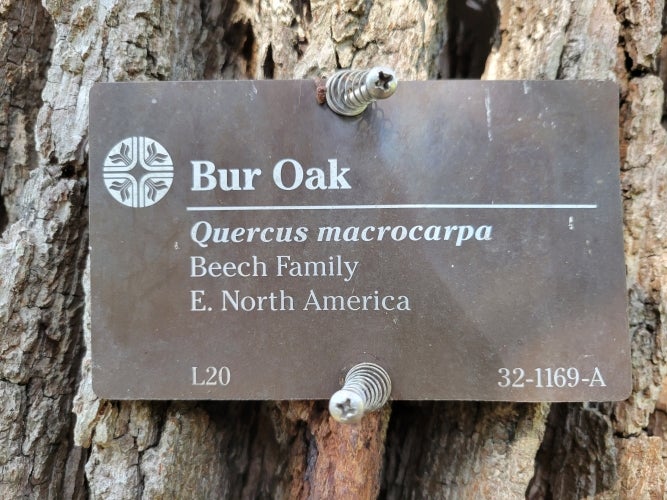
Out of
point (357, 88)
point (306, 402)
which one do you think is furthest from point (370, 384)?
point (357, 88)

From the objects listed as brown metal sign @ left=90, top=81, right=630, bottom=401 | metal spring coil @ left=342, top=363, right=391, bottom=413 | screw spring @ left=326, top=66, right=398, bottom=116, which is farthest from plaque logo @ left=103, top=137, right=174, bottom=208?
metal spring coil @ left=342, top=363, right=391, bottom=413

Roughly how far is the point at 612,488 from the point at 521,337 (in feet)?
1.42

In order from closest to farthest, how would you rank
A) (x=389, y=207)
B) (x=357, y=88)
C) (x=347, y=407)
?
(x=347, y=407) < (x=357, y=88) < (x=389, y=207)

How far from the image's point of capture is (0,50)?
1.27 m

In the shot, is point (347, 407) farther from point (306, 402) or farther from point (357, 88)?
point (357, 88)

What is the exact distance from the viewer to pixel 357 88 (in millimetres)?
974

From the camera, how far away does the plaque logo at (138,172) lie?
109 centimetres

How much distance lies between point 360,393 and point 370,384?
95mm

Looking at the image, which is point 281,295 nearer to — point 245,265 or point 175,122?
point 245,265

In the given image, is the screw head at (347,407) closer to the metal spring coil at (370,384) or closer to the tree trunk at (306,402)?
the metal spring coil at (370,384)

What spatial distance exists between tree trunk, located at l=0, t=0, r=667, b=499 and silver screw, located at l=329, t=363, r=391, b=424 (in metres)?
0.13

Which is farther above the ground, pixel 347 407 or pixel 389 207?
pixel 389 207

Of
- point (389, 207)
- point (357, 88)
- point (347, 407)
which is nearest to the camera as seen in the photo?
point (347, 407)

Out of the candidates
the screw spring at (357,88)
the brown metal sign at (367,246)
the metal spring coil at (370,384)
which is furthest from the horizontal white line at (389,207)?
the metal spring coil at (370,384)
